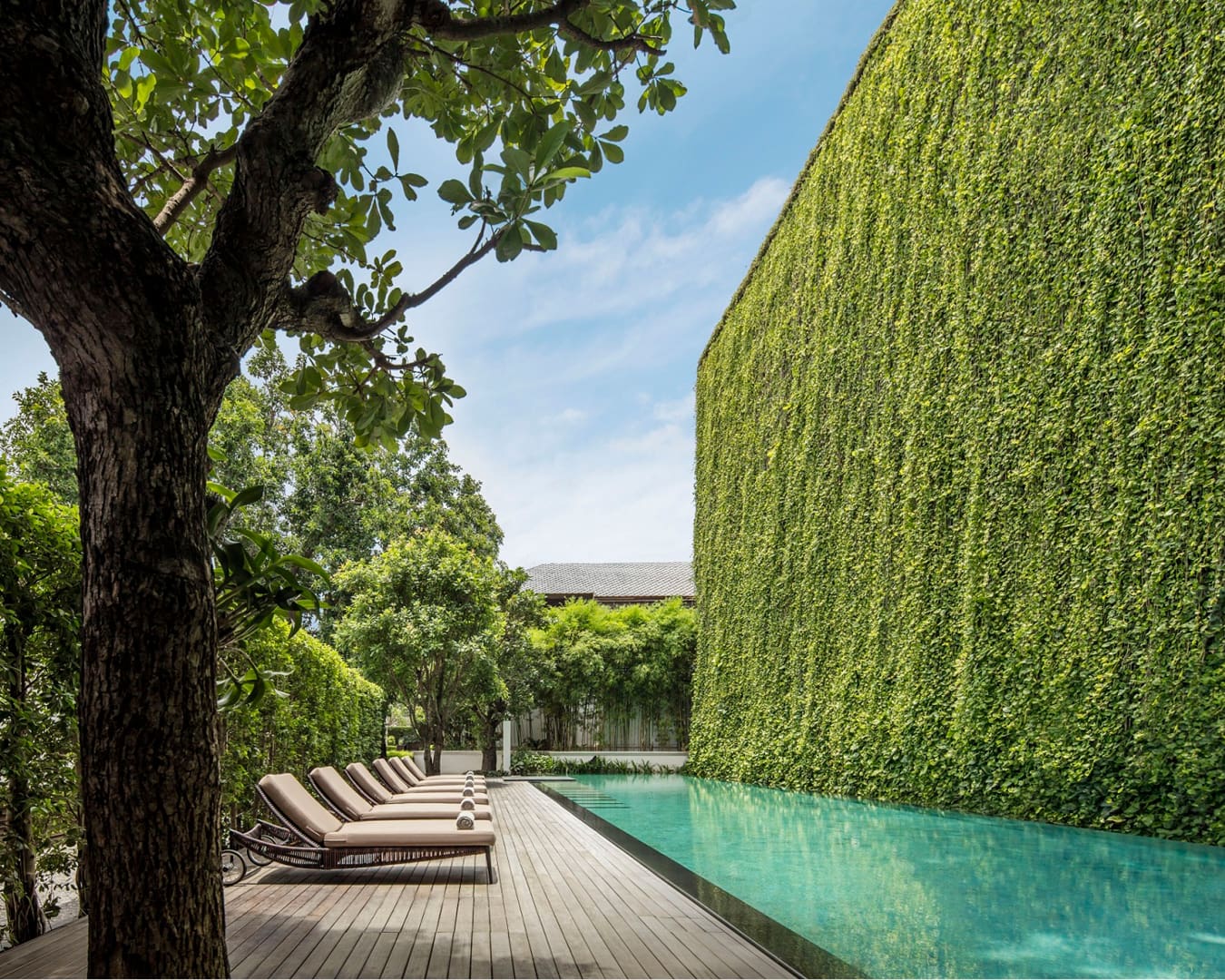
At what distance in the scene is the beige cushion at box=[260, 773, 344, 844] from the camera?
564 cm

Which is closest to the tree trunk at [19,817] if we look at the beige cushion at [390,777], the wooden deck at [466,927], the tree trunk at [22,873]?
the tree trunk at [22,873]

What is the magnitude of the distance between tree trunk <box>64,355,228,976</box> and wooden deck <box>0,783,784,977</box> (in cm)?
223

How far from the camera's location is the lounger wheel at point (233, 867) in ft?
17.9

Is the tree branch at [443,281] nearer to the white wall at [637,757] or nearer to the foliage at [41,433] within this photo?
the foliage at [41,433]

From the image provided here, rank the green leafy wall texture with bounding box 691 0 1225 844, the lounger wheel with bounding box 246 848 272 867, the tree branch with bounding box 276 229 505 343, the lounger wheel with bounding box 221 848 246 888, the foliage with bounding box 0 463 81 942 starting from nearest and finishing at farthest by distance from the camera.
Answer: the tree branch with bounding box 276 229 505 343 < the foliage with bounding box 0 463 81 942 < the lounger wheel with bounding box 221 848 246 888 < the lounger wheel with bounding box 246 848 272 867 < the green leafy wall texture with bounding box 691 0 1225 844

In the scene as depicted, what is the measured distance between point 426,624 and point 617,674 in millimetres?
8519

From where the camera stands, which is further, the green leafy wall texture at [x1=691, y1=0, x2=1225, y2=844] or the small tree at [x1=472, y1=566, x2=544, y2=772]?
the small tree at [x1=472, y1=566, x2=544, y2=772]

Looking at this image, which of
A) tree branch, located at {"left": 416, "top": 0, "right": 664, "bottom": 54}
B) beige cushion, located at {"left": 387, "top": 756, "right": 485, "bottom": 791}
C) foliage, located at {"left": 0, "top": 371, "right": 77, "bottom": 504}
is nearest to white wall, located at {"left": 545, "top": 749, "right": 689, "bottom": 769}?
beige cushion, located at {"left": 387, "top": 756, "right": 485, "bottom": 791}

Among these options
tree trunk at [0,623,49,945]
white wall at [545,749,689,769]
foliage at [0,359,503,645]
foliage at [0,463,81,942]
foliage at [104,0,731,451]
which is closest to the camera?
foliage at [104,0,731,451]

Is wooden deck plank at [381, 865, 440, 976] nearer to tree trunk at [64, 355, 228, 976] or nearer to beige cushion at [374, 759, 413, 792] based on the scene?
tree trunk at [64, 355, 228, 976]

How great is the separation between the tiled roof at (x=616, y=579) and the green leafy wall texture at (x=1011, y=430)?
1846cm

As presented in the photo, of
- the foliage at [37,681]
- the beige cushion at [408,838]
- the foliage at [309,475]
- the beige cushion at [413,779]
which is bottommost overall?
the beige cushion at [413,779]

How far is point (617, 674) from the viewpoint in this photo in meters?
22.9

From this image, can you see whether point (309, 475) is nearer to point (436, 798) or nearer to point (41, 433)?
point (41, 433)
